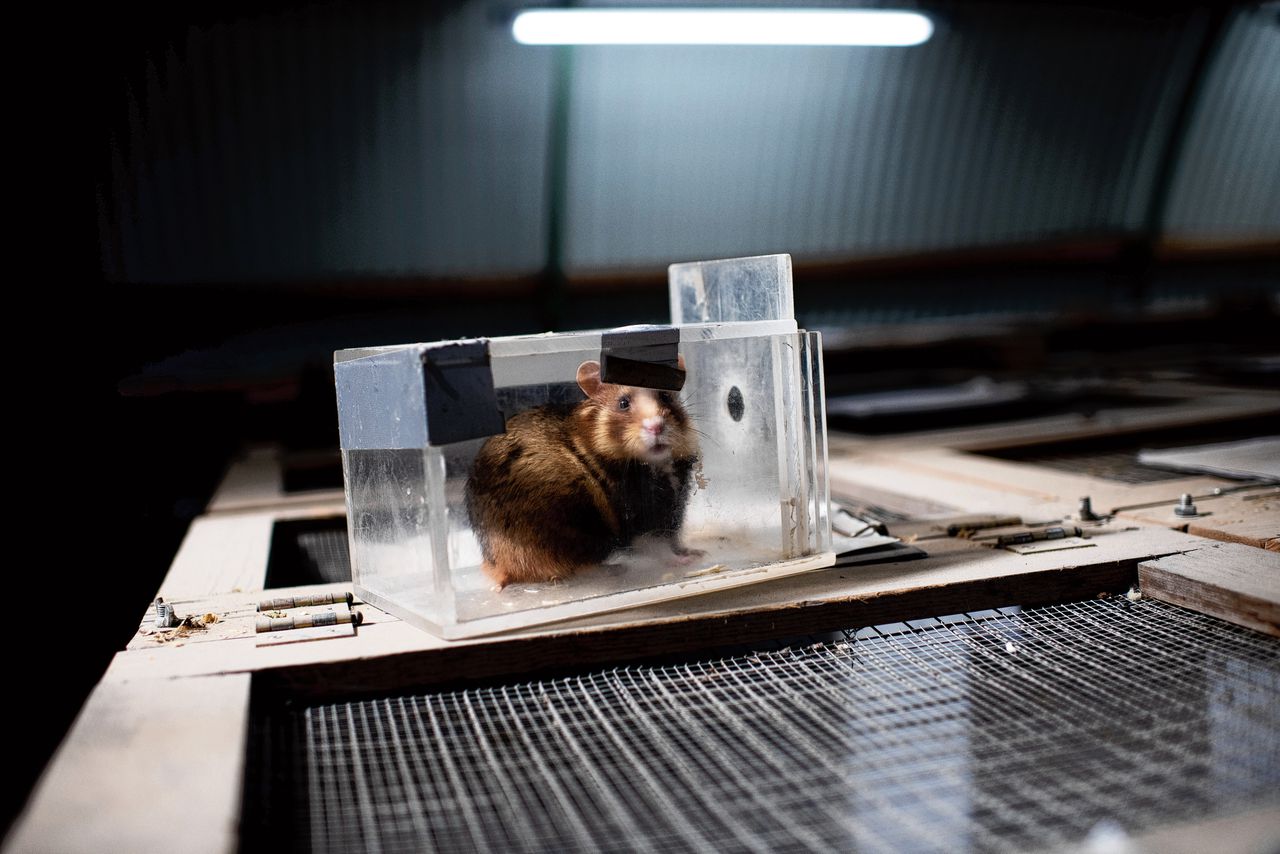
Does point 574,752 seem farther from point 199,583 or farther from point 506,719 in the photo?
point 199,583

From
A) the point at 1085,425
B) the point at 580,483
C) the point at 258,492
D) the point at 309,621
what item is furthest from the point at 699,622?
the point at 1085,425

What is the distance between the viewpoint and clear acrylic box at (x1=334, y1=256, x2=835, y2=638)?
3.90 ft

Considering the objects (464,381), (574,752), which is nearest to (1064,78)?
(464,381)

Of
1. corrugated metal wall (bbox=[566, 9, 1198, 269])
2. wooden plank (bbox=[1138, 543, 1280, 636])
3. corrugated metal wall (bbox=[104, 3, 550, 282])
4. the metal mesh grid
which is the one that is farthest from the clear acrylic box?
corrugated metal wall (bbox=[566, 9, 1198, 269])

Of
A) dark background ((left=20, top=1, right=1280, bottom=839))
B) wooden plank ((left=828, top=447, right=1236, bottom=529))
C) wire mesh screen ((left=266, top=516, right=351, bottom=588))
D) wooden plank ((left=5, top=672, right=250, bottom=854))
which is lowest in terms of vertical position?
wire mesh screen ((left=266, top=516, right=351, bottom=588))

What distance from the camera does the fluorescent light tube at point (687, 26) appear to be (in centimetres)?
270

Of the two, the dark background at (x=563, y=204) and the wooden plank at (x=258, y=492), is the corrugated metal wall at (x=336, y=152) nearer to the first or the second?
the dark background at (x=563, y=204)

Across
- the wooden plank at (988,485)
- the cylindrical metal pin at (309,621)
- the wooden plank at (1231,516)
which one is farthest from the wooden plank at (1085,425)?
the cylindrical metal pin at (309,621)

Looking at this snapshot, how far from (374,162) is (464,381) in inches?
76.3

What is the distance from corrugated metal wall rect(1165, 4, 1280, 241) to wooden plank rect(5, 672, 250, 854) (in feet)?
12.1

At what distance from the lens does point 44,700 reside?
6.90ft

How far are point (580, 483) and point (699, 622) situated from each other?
0.76 ft

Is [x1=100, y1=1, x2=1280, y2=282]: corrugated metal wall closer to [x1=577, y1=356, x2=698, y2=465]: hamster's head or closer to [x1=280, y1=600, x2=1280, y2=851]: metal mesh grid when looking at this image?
[x1=577, y1=356, x2=698, y2=465]: hamster's head

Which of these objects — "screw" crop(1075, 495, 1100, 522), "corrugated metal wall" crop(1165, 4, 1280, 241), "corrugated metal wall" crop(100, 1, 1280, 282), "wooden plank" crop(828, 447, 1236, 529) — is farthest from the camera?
"corrugated metal wall" crop(1165, 4, 1280, 241)
